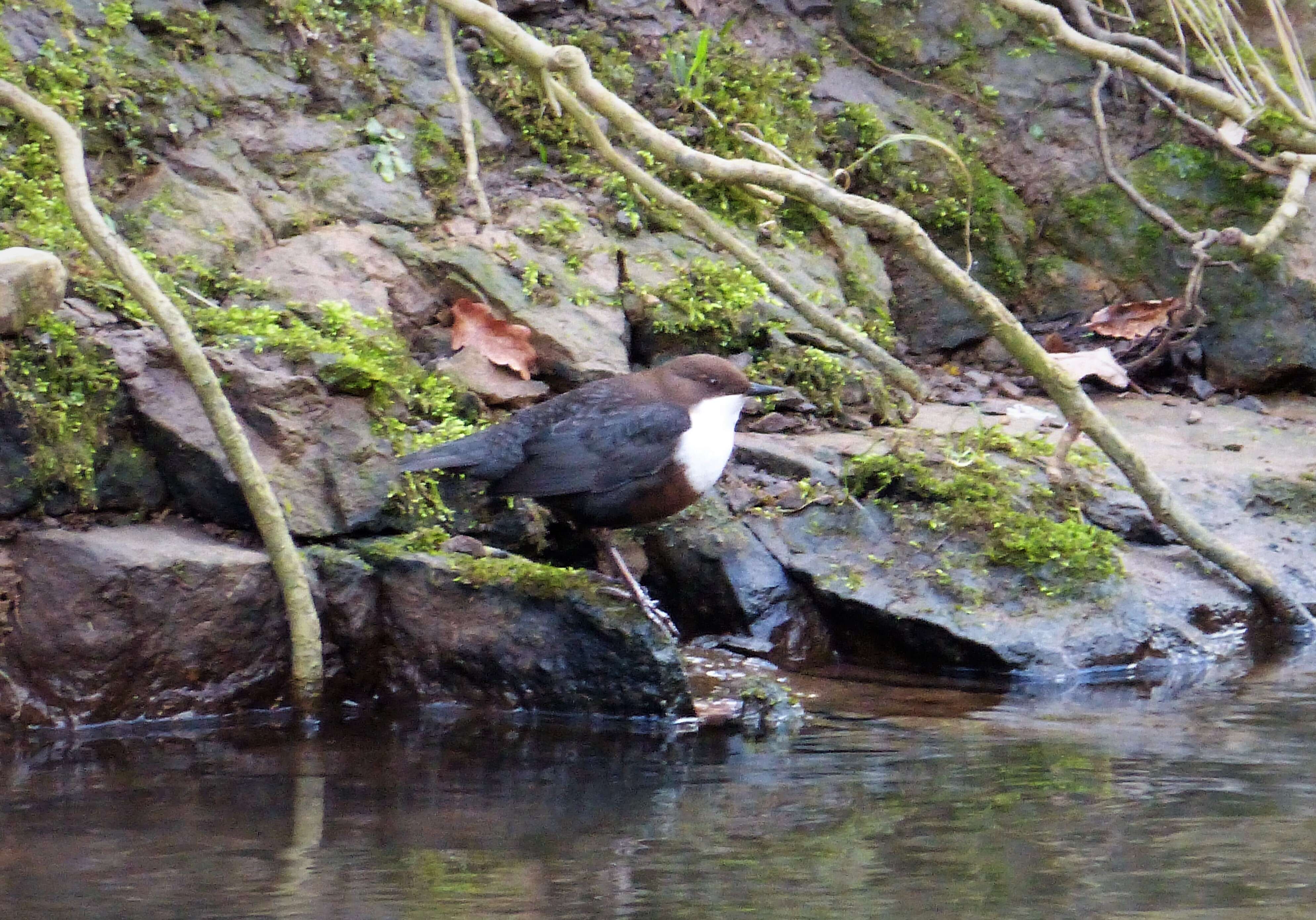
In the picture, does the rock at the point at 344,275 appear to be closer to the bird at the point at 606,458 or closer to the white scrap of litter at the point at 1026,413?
the bird at the point at 606,458

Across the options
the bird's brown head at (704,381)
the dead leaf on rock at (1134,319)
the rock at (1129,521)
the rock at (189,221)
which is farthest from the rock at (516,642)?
the dead leaf on rock at (1134,319)

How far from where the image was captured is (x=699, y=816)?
11.1 feet

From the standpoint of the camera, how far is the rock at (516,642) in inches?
175

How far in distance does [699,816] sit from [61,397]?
2518 millimetres

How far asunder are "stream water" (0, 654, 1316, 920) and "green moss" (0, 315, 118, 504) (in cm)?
83

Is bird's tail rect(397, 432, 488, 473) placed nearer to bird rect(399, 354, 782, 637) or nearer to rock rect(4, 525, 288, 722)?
bird rect(399, 354, 782, 637)

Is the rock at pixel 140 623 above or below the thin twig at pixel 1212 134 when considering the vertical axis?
below

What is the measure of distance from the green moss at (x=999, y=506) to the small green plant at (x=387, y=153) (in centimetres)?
247

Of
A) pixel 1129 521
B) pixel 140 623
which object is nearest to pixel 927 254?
pixel 1129 521

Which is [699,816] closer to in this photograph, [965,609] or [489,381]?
[965,609]

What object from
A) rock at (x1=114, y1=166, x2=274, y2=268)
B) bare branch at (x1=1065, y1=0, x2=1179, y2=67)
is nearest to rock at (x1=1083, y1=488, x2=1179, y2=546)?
bare branch at (x1=1065, y1=0, x2=1179, y2=67)

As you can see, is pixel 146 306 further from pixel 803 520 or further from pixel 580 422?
pixel 803 520

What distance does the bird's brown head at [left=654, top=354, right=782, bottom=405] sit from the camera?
4891 mm

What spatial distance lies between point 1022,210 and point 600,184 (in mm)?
2575
